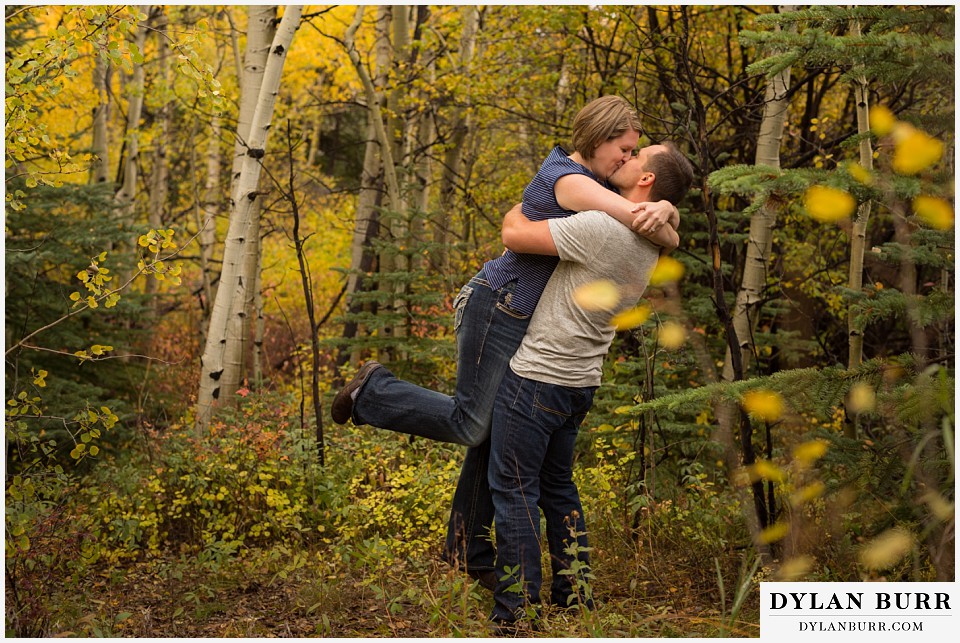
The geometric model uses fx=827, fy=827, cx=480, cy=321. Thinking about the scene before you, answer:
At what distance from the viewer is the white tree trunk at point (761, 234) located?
523 centimetres

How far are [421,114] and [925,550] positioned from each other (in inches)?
288

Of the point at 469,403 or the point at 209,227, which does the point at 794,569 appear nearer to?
the point at 469,403

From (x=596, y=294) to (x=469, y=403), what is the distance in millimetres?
646

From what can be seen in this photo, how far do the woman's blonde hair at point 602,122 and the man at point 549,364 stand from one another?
0.43 feet

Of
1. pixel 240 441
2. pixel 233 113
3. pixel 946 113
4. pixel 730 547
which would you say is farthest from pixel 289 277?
pixel 946 113

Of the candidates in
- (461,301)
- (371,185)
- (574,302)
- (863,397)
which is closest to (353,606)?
(461,301)

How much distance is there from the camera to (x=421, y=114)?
30.6ft

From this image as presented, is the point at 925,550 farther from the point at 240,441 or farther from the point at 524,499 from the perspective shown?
the point at 240,441

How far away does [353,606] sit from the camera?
3734 millimetres

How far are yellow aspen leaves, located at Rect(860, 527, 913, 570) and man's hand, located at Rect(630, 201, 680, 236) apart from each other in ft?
4.67

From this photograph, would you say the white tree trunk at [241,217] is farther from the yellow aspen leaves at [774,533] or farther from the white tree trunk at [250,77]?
the yellow aspen leaves at [774,533]

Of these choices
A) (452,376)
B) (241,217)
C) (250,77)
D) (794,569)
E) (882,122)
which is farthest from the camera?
(452,376)

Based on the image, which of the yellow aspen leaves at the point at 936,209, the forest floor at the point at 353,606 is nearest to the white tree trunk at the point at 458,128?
the forest floor at the point at 353,606

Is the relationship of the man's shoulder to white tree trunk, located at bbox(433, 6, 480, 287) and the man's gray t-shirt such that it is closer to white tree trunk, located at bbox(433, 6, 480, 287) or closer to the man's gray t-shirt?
the man's gray t-shirt
